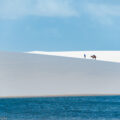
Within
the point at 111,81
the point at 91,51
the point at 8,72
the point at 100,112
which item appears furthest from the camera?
the point at 91,51

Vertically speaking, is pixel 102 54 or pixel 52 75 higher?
pixel 102 54

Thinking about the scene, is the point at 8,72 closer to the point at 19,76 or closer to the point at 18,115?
the point at 19,76

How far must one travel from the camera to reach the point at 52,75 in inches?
973

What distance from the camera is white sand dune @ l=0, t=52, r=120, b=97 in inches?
941

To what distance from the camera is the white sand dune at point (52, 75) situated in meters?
23.9

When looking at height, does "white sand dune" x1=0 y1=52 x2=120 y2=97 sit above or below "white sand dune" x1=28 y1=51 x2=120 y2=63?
below

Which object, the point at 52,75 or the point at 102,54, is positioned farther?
the point at 102,54

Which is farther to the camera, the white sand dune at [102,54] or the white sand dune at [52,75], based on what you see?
Result: the white sand dune at [102,54]

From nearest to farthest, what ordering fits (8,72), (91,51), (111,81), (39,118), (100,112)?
(39,118)
(100,112)
(8,72)
(111,81)
(91,51)

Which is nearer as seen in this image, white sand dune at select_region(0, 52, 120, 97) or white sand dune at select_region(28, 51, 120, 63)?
white sand dune at select_region(0, 52, 120, 97)

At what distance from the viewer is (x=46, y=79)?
24.6 meters

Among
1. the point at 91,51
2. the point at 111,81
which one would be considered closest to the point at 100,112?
the point at 111,81

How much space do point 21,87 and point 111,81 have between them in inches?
198

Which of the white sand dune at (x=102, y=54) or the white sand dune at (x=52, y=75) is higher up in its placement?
the white sand dune at (x=102, y=54)
